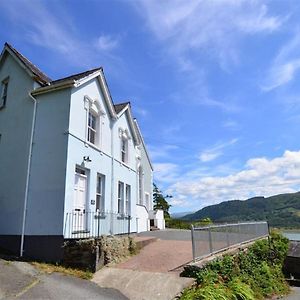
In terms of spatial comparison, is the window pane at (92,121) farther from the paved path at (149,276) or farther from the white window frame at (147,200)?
the white window frame at (147,200)

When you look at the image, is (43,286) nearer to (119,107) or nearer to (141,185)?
(119,107)

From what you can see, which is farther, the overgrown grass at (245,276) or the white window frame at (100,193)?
the white window frame at (100,193)

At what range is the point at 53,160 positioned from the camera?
13.9 m

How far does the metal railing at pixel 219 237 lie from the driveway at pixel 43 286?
367 cm

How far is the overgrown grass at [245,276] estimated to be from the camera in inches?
343

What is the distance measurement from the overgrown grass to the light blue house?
18.3 feet

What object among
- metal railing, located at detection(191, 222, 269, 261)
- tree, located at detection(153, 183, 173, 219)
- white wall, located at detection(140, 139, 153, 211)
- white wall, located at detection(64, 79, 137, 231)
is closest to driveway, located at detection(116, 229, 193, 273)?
metal railing, located at detection(191, 222, 269, 261)

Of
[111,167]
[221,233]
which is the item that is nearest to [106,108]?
[111,167]

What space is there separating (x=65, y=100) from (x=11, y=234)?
20.7 ft

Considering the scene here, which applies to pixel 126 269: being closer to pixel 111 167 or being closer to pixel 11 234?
pixel 11 234

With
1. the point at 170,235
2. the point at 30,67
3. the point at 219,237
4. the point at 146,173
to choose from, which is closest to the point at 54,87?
the point at 30,67

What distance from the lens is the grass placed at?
37.3ft

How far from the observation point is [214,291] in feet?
27.5

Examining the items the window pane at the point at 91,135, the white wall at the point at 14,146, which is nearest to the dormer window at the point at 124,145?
the window pane at the point at 91,135
